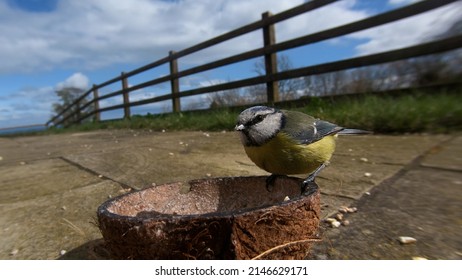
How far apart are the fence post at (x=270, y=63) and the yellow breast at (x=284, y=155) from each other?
4.03 meters

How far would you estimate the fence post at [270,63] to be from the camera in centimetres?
555

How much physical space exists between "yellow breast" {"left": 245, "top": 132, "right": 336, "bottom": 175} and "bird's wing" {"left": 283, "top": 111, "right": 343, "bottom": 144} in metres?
0.03

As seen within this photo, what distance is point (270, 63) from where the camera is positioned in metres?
5.61

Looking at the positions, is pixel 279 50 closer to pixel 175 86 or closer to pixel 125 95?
pixel 175 86

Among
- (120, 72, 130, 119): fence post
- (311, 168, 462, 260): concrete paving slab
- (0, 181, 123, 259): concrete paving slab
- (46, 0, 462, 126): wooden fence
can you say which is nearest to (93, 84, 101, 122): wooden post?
(120, 72, 130, 119): fence post

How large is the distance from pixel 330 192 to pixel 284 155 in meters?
0.52

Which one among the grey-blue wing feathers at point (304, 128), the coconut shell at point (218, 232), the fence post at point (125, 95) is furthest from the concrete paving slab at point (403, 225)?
the fence post at point (125, 95)

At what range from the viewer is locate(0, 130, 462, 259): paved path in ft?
4.21

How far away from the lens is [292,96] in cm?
543

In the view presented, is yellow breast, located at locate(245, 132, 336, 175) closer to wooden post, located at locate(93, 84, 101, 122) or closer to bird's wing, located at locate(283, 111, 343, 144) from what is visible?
bird's wing, located at locate(283, 111, 343, 144)

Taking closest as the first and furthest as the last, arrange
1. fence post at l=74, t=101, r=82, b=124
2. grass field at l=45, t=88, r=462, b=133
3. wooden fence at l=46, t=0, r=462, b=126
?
1. grass field at l=45, t=88, r=462, b=133
2. wooden fence at l=46, t=0, r=462, b=126
3. fence post at l=74, t=101, r=82, b=124
